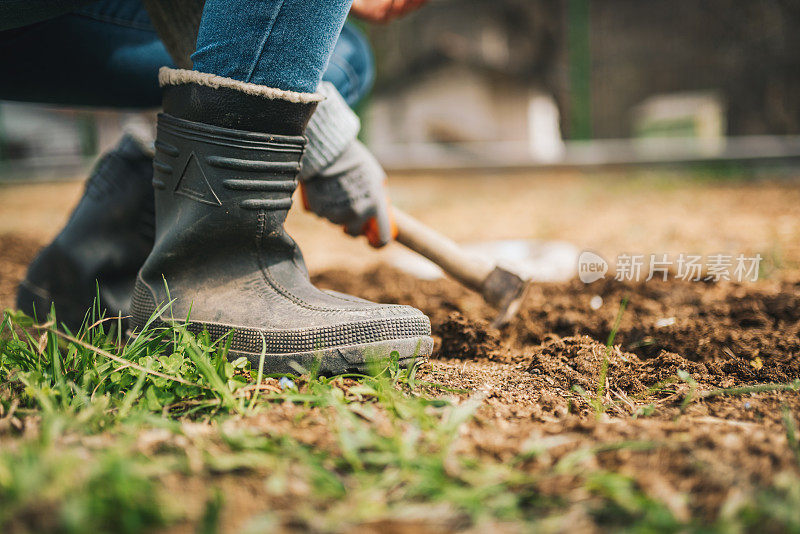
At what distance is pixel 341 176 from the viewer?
141 centimetres

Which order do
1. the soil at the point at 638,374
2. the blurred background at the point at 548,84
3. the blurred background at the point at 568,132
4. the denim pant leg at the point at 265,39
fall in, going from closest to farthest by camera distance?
the soil at the point at 638,374 → the denim pant leg at the point at 265,39 → the blurred background at the point at 568,132 → the blurred background at the point at 548,84

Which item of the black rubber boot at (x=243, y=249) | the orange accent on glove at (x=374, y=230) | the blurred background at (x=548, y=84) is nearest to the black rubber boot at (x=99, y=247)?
the black rubber boot at (x=243, y=249)

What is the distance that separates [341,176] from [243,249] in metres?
0.32

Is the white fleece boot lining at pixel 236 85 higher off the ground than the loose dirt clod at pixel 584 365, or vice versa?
the white fleece boot lining at pixel 236 85

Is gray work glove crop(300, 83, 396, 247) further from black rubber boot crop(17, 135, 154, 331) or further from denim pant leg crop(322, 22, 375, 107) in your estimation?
black rubber boot crop(17, 135, 154, 331)

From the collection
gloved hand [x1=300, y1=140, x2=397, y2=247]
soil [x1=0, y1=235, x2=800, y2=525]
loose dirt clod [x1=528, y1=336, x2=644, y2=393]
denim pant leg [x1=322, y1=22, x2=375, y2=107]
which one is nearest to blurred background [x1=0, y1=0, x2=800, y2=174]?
denim pant leg [x1=322, y1=22, x2=375, y2=107]

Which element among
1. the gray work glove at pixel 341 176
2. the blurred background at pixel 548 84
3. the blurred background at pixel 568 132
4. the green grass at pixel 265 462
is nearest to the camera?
the green grass at pixel 265 462

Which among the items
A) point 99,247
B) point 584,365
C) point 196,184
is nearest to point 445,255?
point 584,365

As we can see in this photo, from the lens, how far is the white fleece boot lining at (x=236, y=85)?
1084 millimetres

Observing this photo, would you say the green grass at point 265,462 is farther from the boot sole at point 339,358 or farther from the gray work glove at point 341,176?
the gray work glove at point 341,176

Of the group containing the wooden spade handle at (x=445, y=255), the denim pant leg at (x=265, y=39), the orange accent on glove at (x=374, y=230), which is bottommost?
the wooden spade handle at (x=445, y=255)

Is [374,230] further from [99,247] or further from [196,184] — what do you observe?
[99,247]

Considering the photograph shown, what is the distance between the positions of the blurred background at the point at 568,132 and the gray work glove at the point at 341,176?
115cm

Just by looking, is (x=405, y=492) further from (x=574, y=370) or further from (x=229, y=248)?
(x=229, y=248)
